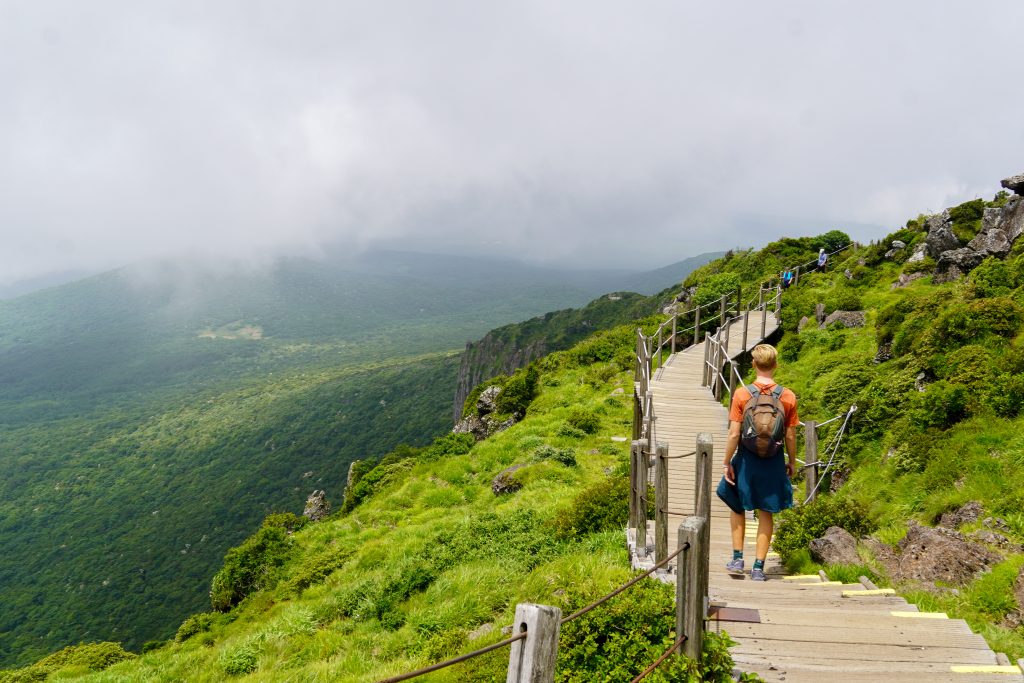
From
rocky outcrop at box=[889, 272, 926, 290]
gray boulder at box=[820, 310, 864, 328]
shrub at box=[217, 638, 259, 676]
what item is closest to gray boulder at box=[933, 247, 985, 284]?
rocky outcrop at box=[889, 272, 926, 290]

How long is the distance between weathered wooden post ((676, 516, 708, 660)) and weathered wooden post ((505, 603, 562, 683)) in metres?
1.53

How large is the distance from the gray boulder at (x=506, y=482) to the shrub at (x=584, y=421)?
12.5 ft

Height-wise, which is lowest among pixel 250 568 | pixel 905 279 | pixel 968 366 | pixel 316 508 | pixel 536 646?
pixel 316 508

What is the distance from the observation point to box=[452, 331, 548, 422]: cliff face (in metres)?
88.2

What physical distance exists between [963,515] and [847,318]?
1525 centimetres

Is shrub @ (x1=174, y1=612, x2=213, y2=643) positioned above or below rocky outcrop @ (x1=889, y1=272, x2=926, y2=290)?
below

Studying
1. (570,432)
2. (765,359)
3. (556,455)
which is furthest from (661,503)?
(570,432)

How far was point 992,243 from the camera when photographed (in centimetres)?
1761

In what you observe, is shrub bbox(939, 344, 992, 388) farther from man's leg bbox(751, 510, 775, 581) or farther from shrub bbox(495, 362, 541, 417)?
shrub bbox(495, 362, 541, 417)

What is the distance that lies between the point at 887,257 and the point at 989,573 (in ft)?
90.8

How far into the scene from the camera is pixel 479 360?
4144 inches

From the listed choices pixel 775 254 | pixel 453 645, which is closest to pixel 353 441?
pixel 775 254

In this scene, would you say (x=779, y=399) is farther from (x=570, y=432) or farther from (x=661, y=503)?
(x=570, y=432)

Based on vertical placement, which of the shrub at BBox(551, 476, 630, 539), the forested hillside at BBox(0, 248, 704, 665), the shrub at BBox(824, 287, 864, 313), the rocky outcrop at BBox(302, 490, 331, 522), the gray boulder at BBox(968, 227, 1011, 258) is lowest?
the forested hillside at BBox(0, 248, 704, 665)
